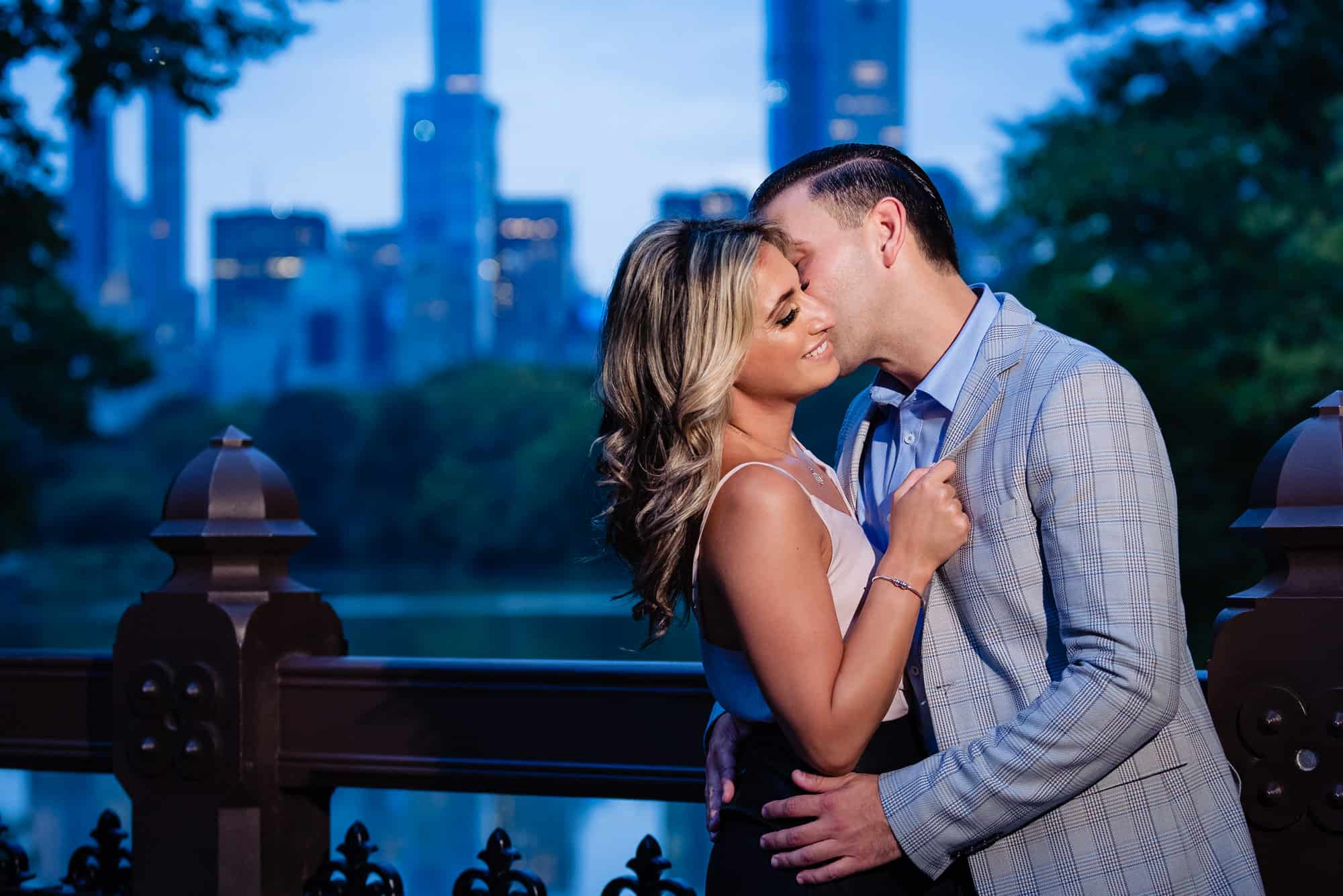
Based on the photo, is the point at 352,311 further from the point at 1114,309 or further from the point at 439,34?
the point at 1114,309

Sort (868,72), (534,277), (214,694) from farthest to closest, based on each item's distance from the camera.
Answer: (534,277) < (868,72) < (214,694)

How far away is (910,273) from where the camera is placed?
2.47 meters

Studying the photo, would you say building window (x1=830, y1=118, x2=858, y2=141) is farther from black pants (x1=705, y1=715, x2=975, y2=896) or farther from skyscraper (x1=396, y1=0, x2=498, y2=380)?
black pants (x1=705, y1=715, x2=975, y2=896)

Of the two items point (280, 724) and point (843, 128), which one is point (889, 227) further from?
point (843, 128)

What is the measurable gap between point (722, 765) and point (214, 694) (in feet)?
4.37

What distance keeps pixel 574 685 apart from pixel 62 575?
8489cm

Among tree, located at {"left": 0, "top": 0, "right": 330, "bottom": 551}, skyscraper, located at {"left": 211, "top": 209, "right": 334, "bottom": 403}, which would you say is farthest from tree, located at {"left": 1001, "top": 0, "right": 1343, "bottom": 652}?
skyscraper, located at {"left": 211, "top": 209, "right": 334, "bottom": 403}

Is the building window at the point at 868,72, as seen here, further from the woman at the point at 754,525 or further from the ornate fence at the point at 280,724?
the woman at the point at 754,525

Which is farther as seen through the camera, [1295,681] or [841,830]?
[1295,681]

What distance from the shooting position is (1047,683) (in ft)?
6.84

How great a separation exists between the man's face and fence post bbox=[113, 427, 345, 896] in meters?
1.40

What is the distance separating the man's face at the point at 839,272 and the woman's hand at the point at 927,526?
362mm

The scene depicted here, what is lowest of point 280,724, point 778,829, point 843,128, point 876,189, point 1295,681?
point 280,724

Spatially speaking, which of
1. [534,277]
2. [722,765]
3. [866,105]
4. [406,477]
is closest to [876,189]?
[722,765]
